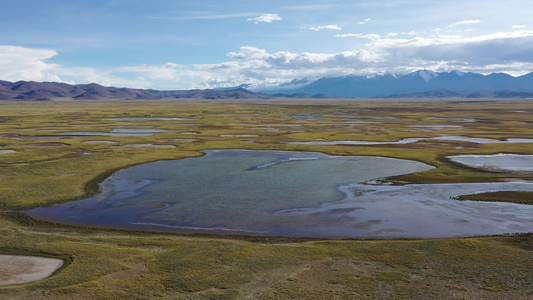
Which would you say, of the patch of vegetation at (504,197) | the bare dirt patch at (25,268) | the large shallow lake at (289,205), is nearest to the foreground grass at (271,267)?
the bare dirt patch at (25,268)

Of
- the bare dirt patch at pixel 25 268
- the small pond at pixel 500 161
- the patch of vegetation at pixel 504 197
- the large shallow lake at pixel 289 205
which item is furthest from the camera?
the small pond at pixel 500 161

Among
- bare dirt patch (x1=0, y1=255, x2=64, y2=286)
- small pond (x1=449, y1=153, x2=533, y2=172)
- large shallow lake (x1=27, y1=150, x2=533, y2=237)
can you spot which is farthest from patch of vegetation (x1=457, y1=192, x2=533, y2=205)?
bare dirt patch (x1=0, y1=255, x2=64, y2=286)

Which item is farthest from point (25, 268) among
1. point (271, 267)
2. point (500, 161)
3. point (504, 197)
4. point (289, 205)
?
point (500, 161)

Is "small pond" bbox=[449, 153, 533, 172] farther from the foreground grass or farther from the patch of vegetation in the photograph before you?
the foreground grass

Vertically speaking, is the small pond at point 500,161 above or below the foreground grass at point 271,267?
above

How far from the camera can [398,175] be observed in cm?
4247

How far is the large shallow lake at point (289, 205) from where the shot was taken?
1063 inches

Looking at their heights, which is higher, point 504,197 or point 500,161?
point 500,161

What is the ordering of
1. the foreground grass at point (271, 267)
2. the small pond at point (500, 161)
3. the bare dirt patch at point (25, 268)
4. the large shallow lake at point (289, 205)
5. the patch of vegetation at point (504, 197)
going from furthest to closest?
the small pond at point (500, 161)
the patch of vegetation at point (504, 197)
the large shallow lake at point (289, 205)
the bare dirt patch at point (25, 268)
the foreground grass at point (271, 267)

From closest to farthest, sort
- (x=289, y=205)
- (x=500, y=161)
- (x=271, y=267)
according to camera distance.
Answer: (x=271, y=267) → (x=289, y=205) → (x=500, y=161)

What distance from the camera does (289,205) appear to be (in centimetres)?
3181

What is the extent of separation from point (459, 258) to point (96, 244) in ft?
67.4

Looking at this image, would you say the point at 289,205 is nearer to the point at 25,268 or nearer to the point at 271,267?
the point at 271,267

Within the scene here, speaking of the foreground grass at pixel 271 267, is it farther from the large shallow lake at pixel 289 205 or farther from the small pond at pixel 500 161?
the small pond at pixel 500 161
